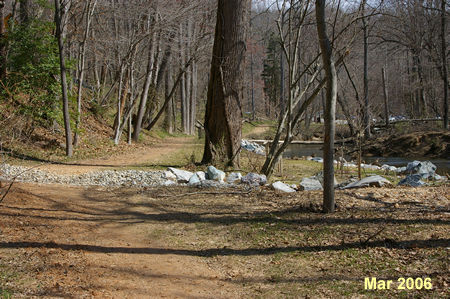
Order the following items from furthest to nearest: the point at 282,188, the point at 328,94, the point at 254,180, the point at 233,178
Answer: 1. the point at 233,178
2. the point at 254,180
3. the point at 282,188
4. the point at 328,94

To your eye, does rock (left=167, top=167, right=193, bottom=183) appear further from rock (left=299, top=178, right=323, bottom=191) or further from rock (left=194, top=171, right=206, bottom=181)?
rock (left=299, top=178, right=323, bottom=191)

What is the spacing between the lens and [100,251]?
4.77 m

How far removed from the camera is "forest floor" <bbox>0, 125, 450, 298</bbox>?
12.4ft

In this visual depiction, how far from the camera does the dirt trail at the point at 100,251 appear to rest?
12.5 ft

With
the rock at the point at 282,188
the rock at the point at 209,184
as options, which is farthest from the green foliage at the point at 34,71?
the rock at the point at 282,188

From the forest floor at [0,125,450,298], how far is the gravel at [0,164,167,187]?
1574mm

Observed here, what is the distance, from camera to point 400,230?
471cm

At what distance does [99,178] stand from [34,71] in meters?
5.31

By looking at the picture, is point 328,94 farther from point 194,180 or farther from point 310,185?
point 194,180

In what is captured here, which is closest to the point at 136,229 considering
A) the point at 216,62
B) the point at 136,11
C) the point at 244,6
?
the point at 216,62

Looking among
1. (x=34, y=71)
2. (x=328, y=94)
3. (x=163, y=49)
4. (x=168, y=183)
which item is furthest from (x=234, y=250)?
(x=163, y=49)

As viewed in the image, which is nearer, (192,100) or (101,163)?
(101,163)

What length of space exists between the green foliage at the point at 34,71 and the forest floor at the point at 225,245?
6298mm

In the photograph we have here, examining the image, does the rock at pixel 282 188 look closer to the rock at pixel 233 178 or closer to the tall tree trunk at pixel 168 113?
the rock at pixel 233 178
